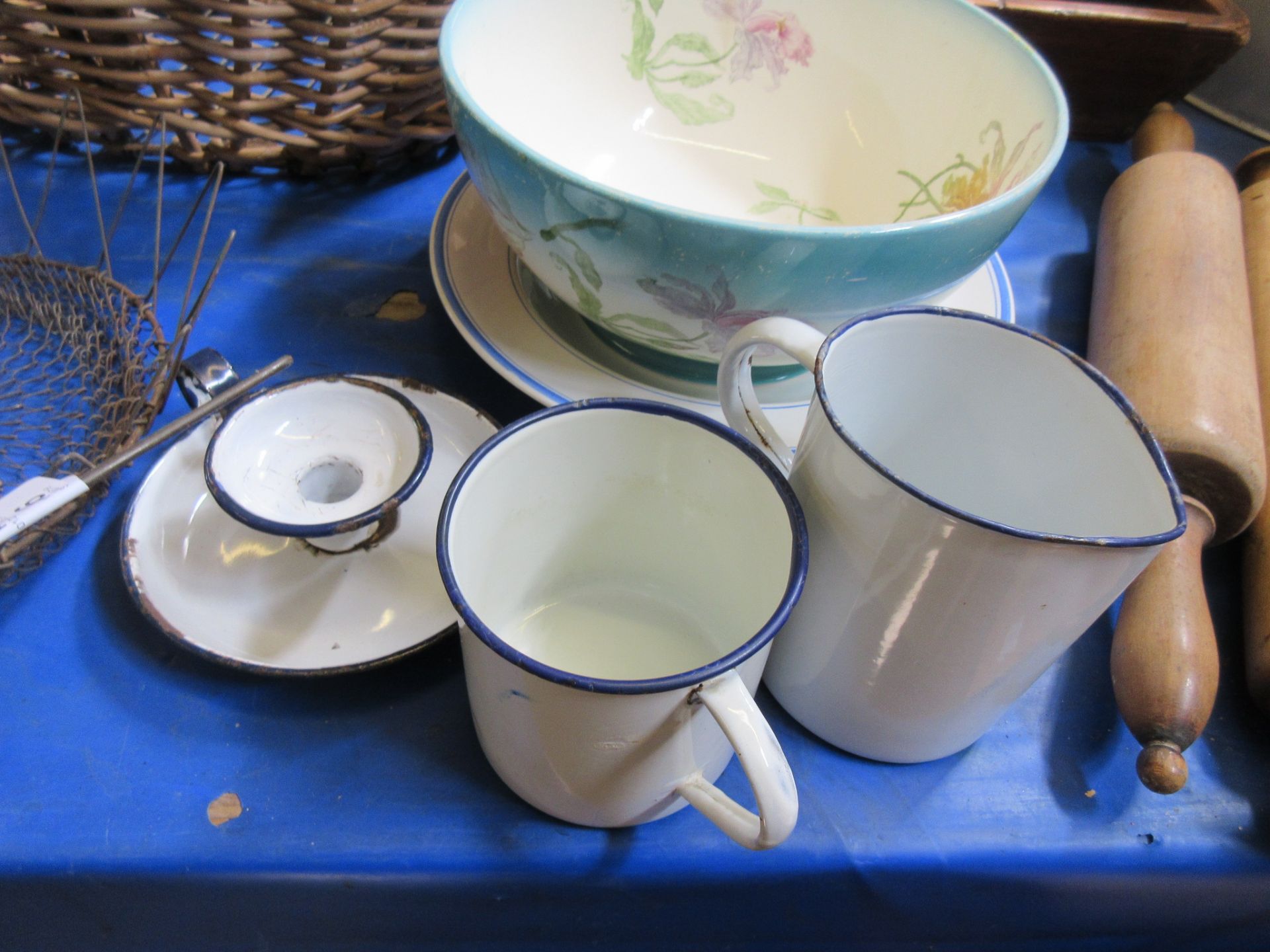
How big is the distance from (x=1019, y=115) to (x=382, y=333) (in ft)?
1.14

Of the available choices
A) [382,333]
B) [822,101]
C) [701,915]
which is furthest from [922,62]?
[701,915]

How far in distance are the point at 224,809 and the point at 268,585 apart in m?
0.08

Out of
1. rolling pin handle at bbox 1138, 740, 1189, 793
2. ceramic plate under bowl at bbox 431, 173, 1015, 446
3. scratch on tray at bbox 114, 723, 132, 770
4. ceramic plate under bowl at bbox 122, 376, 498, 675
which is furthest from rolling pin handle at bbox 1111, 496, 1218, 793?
scratch on tray at bbox 114, 723, 132, 770

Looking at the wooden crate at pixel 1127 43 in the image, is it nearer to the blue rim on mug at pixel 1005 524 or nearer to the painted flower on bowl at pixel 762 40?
the painted flower on bowl at pixel 762 40

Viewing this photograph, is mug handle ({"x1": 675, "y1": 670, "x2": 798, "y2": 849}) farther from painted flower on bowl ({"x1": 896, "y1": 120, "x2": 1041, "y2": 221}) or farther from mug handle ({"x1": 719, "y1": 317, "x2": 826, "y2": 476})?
painted flower on bowl ({"x1": 896, "y1": 120, "x2": 1041, "y2": 221})

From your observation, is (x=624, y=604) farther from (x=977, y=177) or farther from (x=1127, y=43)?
(x=1127, y=43)

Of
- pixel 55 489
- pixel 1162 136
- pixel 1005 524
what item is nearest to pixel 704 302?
pixel 1005 524

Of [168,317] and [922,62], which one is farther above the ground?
[922,62]

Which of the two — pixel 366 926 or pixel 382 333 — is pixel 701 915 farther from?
pixel 382 333

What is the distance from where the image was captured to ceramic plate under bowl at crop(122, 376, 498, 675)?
312 mm

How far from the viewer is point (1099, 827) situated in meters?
0.31

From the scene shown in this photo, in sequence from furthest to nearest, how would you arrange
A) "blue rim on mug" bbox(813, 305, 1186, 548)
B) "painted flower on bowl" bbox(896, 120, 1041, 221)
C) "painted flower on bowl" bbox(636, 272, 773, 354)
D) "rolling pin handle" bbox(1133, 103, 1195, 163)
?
"rolling pin handle" bbox(1133, 103, 1195, 163) < "painted flower on bowl" bbox(896, 120, 1041, 221) < "painted flower on bowl" bbox(636, 272, 773, 354) < "blue rim on mug" bbox(813, 305, 1186, 548)

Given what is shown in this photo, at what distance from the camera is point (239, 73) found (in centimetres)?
45

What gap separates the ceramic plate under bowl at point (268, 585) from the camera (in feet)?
1.02
